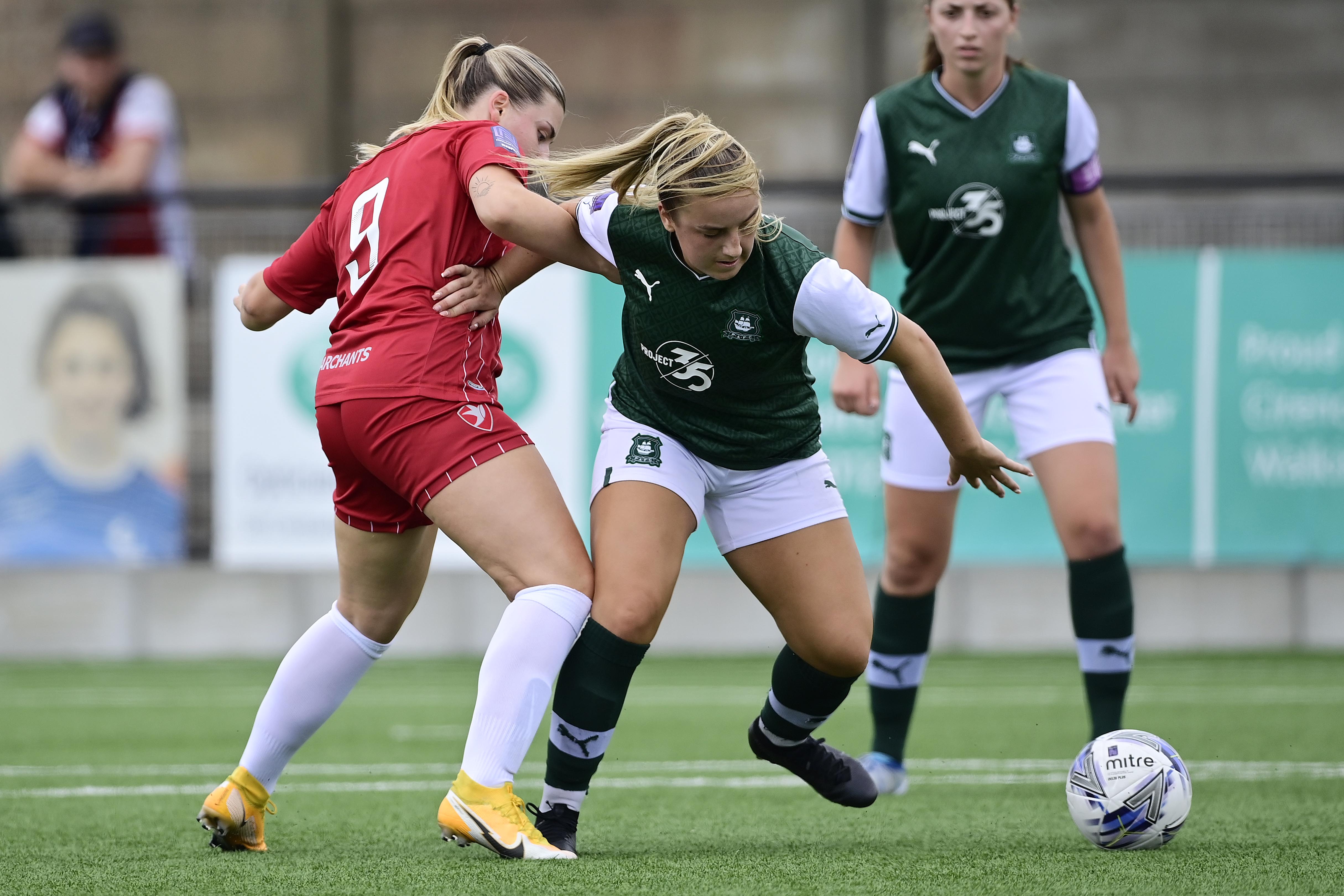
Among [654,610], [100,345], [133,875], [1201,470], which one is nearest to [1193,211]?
[1201,470]

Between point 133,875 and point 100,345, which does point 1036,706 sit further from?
Result: point 100,345

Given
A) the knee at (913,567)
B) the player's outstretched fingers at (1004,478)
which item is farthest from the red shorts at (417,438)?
the knee at (913,567)

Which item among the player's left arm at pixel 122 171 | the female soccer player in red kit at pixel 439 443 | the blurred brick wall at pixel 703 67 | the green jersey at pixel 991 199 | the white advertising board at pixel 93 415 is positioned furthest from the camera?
the blurred brick wall at pixel 703 67

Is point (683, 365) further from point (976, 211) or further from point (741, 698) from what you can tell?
point (741, 698)

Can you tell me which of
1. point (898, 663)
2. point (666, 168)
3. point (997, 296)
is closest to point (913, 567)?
point (898, 663)

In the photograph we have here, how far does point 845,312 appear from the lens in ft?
11.4

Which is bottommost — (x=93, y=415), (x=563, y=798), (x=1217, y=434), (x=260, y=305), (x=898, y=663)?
(x=93, y=415)

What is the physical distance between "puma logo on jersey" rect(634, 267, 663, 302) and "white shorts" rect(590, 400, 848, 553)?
32 cm

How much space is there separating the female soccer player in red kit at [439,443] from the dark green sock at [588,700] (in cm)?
9

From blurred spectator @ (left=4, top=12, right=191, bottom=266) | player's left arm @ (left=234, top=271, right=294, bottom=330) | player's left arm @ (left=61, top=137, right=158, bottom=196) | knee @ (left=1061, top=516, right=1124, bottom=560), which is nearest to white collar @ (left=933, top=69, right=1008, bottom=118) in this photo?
knee @ (left=1061, top=516, right=1124, bottom=560)

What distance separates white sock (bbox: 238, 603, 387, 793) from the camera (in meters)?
3.80

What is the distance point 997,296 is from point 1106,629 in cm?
92

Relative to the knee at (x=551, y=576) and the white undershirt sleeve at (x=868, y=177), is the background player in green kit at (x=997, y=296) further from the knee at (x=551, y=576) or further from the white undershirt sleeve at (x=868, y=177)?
the knee at (x=551, y=576)

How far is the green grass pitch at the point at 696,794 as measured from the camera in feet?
11.0
